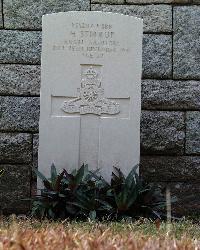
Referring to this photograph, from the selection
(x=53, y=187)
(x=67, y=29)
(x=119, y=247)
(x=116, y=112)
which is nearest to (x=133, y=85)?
(x=116, y=112)

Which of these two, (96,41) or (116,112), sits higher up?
(96,41)

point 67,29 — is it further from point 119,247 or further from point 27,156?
point 119,247

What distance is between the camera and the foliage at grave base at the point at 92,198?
4914 millimetres

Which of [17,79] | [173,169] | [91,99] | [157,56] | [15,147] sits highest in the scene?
[157,56]

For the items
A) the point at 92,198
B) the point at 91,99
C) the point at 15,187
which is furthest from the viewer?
the point at 15,187

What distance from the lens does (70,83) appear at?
17.6 ft

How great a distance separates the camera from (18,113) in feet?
20.0

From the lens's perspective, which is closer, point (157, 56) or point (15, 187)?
point (15, 187)

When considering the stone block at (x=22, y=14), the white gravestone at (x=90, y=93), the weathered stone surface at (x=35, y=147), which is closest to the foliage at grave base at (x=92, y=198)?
the white gravestone at (x=90, y=93)

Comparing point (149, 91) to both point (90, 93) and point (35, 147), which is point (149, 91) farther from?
point (35, 147)

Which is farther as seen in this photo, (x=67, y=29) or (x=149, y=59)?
(x=149, y=59)

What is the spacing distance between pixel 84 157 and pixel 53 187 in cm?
49

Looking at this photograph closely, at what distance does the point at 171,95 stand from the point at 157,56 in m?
0.40

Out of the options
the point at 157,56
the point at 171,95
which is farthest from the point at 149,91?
the point at 157,56
